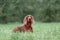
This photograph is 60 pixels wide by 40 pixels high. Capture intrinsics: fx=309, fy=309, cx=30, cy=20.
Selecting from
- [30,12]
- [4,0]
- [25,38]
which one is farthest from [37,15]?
[25,38]

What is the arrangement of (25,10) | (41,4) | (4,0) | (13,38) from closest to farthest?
1. (13,38)
2. (4,0)
3. (25,10)
4. (41,4)

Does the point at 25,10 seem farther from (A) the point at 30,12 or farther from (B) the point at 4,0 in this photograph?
(B) the point at 4,0

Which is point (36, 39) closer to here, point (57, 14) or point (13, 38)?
point (13, 38)

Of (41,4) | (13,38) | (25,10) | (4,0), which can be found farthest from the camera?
(41,4)

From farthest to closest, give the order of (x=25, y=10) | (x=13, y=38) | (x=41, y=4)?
(x=41, y=4)
(x=25, y=10)
(x=13, y=38)

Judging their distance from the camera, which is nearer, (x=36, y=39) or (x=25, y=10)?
(x=36, y=39)

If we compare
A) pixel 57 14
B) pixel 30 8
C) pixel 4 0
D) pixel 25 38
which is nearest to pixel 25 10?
pixel 30 8

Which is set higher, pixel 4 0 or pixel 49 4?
pixel 4 0

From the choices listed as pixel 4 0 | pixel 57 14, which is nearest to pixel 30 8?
pixel 57 14

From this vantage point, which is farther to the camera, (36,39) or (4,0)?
(4,0)

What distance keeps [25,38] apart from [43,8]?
104 feet

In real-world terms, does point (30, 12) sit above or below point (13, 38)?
below

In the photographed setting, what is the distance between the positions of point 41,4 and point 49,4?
Result: 2.71 metres

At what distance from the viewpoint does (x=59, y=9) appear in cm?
4072
